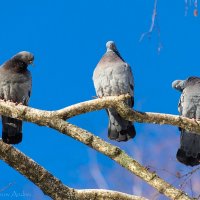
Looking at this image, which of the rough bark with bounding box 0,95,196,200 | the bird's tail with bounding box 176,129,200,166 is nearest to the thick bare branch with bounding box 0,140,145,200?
the rough bark with bounding box 0,95,196,200

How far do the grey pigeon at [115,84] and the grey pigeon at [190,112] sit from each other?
0.86 metres

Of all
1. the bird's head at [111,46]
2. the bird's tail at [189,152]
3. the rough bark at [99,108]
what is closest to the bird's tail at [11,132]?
the rough bark at [99,108]

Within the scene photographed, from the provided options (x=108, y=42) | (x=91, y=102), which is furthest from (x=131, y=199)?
(x=108, y=42)

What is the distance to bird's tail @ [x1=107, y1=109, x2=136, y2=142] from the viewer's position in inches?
328

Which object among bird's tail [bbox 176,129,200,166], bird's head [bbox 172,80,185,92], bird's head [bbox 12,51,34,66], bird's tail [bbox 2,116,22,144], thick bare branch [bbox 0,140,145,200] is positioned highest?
bird's head [bbox 12,51,34,66]

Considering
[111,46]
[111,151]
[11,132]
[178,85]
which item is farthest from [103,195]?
[111,46]

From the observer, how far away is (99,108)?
228 inches

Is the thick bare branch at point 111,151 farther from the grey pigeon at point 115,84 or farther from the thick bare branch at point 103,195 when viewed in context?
the grey pigeon at point 115,84

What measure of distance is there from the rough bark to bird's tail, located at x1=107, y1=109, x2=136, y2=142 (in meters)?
2.44

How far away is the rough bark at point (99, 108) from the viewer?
18.2ft

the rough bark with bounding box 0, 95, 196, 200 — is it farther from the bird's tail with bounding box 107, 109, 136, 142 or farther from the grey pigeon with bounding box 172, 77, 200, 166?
the bird's tail with bounding box 107, 109, 136, 142

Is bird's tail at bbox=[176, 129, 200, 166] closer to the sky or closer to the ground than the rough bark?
closer to the ground

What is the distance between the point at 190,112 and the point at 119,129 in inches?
47.1

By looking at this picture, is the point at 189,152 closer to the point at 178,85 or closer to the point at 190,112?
the point at 190,112
